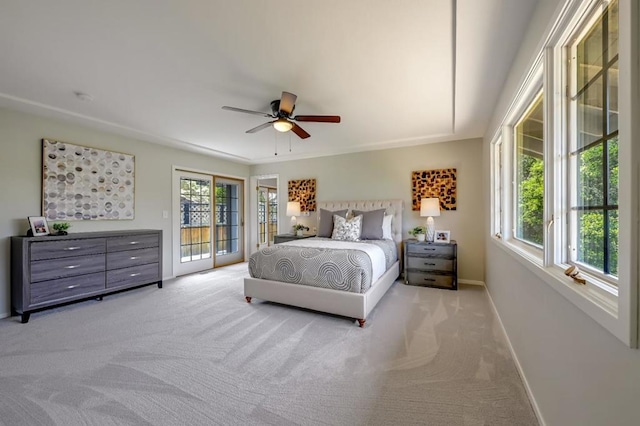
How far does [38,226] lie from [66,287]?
2.63ft

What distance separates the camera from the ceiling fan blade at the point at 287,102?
2.39 metres

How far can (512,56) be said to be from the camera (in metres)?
2.05

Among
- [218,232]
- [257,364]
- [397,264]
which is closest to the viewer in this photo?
[257,364]

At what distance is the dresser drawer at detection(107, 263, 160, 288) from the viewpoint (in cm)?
352

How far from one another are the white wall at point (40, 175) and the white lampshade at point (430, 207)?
4437 mm

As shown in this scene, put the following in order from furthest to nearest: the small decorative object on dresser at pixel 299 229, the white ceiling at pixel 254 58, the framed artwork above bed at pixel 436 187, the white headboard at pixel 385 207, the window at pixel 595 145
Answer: the small decorative object on dresser at pixel 299 229 < the white headboard at pixel 385 207 < the framed artwork above bed at pixel 436 187 < the white ceiling at pixel 254 58 < the window at pixel 595 145

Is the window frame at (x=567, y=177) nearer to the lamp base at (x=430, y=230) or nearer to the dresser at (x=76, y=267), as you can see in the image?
the lamp base at (x=430, y=230)

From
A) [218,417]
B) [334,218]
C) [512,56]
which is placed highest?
[512,56]

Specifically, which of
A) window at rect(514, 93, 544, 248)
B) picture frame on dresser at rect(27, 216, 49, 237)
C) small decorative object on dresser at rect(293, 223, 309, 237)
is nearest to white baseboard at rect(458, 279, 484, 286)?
window at rect(514, 93, 544, 248)

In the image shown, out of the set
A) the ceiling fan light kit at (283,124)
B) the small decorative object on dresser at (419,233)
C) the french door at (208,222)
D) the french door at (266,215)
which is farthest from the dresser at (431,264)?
the french door at (208,222)

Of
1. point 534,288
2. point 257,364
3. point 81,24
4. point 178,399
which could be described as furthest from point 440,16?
point 178,399

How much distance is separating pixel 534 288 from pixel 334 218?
3.17 meters

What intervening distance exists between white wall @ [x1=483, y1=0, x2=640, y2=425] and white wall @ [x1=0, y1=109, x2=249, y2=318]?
504cm

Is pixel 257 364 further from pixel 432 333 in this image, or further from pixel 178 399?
pixel 432 333
